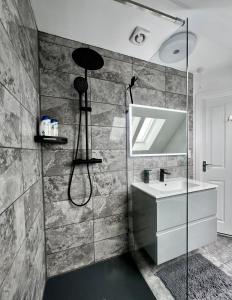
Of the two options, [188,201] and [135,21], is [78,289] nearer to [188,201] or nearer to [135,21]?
[188,201]

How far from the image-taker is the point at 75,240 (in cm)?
142

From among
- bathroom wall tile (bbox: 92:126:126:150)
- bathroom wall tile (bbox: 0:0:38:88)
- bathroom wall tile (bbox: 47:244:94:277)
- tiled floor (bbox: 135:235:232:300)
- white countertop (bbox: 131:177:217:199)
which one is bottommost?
tiled floor (bbox: 135:235:232:300)

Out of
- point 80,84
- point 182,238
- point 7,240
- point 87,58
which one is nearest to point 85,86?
point 80,84

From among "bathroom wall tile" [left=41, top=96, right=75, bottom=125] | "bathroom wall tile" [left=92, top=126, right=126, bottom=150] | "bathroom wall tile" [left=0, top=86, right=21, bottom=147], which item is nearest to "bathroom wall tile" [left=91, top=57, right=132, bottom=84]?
"bathroom wall tile" [left=41, top=96, right=75, bottom=125]

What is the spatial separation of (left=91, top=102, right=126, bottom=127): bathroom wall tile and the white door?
1.03 meters

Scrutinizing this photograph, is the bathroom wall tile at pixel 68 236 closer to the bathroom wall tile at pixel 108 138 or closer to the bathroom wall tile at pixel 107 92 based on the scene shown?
the bathroom wall tile at pixel 108 138

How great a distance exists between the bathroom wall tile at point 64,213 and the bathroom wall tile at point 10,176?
70cm

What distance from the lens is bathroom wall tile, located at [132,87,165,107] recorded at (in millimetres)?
1673

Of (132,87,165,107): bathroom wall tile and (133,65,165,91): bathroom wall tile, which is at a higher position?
(133,65,165,91): bathroom wall tile

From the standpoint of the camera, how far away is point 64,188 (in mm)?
1381

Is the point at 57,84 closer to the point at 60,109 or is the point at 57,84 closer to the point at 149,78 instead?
the point at 60,109

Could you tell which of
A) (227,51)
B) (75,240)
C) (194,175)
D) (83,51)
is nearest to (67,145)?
(83,51)

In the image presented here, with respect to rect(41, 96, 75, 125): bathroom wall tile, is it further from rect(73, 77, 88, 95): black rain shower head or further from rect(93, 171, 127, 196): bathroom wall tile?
rect(93, 171, 127, 196): bathroom wall tile

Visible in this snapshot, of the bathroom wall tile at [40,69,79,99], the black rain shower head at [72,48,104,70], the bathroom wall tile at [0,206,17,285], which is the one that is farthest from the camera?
the bathroom wall tile at [40,69,79,99]
